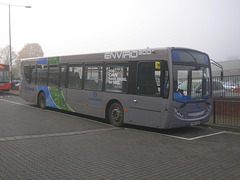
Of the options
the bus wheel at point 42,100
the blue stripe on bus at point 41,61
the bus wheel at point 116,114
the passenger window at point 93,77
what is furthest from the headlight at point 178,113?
the blue stripe on bus at point 41,61

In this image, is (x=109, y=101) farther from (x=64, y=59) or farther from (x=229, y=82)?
(x=229, y=82)

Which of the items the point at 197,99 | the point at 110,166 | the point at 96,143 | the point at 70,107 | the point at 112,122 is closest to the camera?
the point at 110,166

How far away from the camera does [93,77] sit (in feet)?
35.1

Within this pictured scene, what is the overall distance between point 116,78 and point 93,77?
146 cm

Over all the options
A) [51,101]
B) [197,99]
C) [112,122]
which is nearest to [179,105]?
[197,99]

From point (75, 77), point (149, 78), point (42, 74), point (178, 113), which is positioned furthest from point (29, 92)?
point (178, 113)

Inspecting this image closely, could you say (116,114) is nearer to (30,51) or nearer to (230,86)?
(230,86)

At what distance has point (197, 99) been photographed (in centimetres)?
866

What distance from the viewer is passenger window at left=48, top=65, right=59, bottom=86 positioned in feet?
42.0

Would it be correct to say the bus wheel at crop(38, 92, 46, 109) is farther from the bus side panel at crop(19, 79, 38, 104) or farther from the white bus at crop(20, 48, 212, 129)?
the white bus at crop(20, 48, 212, 129)

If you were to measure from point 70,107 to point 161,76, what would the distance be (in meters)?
5.44

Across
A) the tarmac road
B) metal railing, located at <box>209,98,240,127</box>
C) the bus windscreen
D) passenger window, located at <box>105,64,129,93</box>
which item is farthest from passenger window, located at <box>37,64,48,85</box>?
metal railing, located at <box>209,98,240,127</box>

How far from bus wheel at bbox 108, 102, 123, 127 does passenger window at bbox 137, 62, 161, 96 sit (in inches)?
47.5

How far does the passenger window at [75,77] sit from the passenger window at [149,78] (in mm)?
3614
